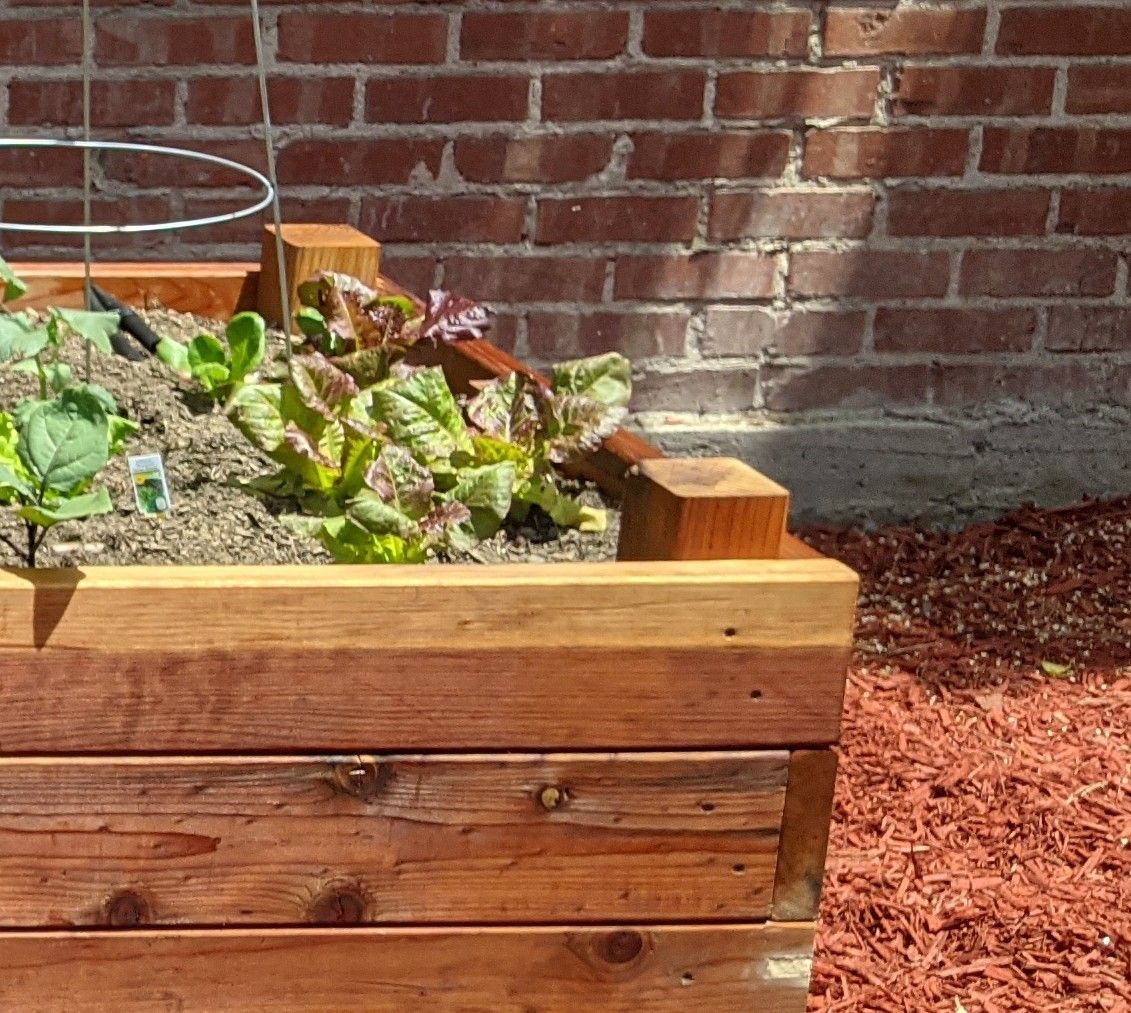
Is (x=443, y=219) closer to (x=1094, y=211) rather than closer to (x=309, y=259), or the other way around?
(x=309, y=259)

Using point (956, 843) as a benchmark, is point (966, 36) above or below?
above

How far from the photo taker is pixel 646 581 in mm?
1389

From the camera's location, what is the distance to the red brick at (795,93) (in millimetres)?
3242

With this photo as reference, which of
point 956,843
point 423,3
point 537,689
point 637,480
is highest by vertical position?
point 423,3

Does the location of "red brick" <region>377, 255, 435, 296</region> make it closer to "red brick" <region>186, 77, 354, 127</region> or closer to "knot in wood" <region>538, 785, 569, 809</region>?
"red brick" <region>186, 77, 354, 127</region>

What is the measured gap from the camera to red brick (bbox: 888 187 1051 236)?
338 centimetres

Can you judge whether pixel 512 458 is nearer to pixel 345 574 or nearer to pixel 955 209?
pixel 345 574

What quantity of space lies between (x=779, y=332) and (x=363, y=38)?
3.11 ft

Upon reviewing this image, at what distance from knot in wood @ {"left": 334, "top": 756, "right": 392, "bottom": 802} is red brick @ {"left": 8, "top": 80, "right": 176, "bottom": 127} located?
192 centimetres

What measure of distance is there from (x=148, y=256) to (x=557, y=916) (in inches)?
79.1

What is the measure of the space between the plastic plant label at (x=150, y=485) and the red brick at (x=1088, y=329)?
221 cm

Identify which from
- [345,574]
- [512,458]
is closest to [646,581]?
[345,574]

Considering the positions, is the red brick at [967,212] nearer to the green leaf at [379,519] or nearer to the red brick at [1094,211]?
the red brick at [1094,211]

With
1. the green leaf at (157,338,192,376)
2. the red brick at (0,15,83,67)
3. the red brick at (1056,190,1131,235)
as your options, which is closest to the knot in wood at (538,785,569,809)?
the green leaf at (157,338,192,376)
